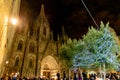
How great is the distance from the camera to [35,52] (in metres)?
33.4

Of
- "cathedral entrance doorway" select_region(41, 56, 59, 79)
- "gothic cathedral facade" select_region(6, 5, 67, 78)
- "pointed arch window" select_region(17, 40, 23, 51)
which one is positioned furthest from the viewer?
"cathedral entrance doorway" select_region(41, 56, 59, 79)

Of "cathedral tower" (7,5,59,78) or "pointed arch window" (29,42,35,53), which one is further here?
"pointed arch window" (29,42,35,53)

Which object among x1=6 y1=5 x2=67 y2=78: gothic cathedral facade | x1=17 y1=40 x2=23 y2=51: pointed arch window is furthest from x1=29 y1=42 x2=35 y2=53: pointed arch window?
x1=17 y1=40 x2=23 y2=51: pointed arch window

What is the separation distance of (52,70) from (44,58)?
3217 mm

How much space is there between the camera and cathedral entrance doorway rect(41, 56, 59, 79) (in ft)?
111

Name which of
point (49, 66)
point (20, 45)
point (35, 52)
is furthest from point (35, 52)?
point (49, 66)

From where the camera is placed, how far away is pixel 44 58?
33.9 meters

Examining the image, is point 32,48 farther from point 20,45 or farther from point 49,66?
point 49,66

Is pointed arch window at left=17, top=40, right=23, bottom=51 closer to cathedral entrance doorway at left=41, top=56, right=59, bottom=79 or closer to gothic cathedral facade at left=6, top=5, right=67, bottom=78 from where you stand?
gothic cathedral facade at left=6, top=5, right=67, bottom=78

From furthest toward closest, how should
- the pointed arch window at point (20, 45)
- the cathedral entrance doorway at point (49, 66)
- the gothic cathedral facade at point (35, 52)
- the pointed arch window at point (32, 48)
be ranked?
the cathedral entrance doorway at point (49, 66) → the pointed arch window at point (32, 48) → the pointed arch window at point (20, 45) → the gothic cathedral facade at point (35, 52)

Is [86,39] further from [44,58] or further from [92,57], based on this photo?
[44,58]

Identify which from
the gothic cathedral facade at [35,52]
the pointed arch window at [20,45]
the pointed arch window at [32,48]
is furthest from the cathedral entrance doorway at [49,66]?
the pointed arch window at [20,45]

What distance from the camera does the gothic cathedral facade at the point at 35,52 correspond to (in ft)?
97.1

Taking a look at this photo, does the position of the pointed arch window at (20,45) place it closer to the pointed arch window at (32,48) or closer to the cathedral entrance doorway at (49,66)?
the pointed arch window at (32,48)
